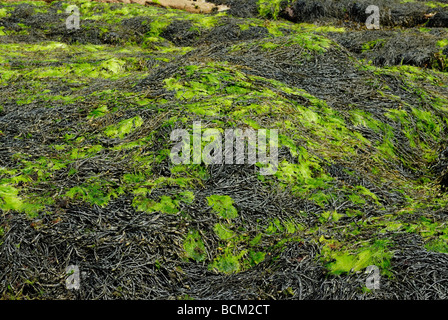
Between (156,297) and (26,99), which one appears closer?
(156,297)

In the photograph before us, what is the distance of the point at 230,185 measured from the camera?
393 cm

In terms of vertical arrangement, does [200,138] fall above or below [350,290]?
above

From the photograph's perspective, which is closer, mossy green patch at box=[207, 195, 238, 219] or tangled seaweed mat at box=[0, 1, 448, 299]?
tangled seaweed mat at box=[0, 1, 448, 299]

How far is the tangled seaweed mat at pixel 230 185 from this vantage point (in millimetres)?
3064

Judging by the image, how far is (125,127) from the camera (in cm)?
466

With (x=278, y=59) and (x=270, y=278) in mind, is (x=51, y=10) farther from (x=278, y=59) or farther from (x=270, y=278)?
(x=270, y=278)

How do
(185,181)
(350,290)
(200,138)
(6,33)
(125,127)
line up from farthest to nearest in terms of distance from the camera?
1. (6,33)
2. (125,127)
3. (200,138)
4. (185,181)
5. (350,290)

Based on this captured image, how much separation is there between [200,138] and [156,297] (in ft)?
5.79

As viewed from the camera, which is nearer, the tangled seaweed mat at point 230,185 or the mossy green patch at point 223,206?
the tangled seaweed mat at point 230,185

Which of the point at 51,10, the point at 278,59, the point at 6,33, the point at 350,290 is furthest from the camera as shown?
the point at 51,10

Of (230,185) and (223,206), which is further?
(230,185)

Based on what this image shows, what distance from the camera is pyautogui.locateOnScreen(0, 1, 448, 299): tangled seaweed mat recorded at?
10.1 feet
